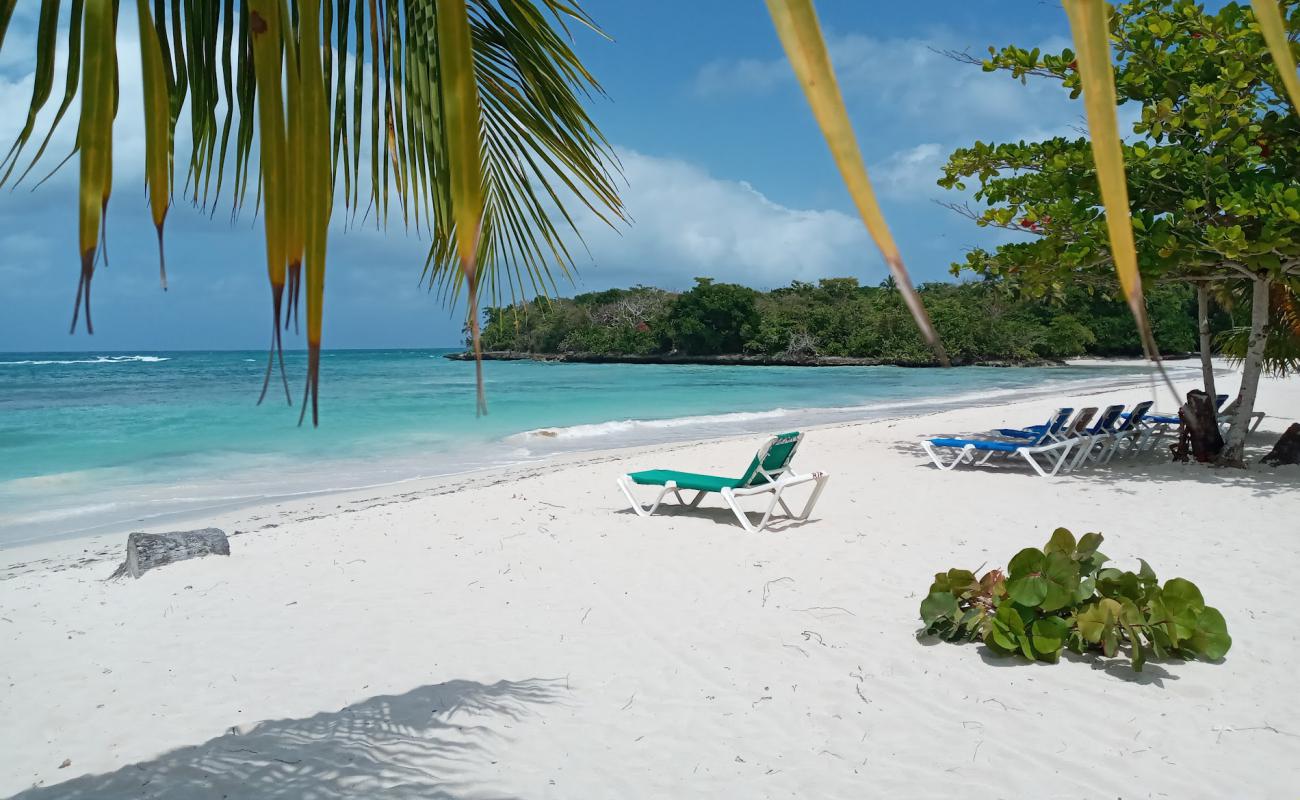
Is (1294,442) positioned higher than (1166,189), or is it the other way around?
(1166,189)

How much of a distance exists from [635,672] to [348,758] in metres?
1.39

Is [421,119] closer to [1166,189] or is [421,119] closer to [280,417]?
[1166,189]

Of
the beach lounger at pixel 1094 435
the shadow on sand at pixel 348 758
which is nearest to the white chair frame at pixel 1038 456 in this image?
the beach lounger at pixel 1094 435

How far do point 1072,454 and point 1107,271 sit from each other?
98.5 inches

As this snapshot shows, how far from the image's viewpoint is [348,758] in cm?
338

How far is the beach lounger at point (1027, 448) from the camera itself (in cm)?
934

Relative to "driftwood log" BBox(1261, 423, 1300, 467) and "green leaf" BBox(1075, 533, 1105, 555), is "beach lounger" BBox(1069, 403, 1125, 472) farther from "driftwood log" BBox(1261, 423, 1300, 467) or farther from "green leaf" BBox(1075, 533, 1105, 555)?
"green leaf" BBox(1075, 533, 1105, 555)

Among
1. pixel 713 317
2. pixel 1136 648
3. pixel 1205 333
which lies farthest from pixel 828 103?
pixel 713 317

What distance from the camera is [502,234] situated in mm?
2475

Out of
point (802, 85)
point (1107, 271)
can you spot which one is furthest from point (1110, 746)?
point (1107, 271)

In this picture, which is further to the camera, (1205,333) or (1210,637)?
(1205,333)

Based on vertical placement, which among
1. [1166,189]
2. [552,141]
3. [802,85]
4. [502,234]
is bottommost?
[802,85]

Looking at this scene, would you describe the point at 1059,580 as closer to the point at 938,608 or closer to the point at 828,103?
the point at 938,608

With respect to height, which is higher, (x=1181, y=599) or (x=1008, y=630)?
(x=1181, y=599)
